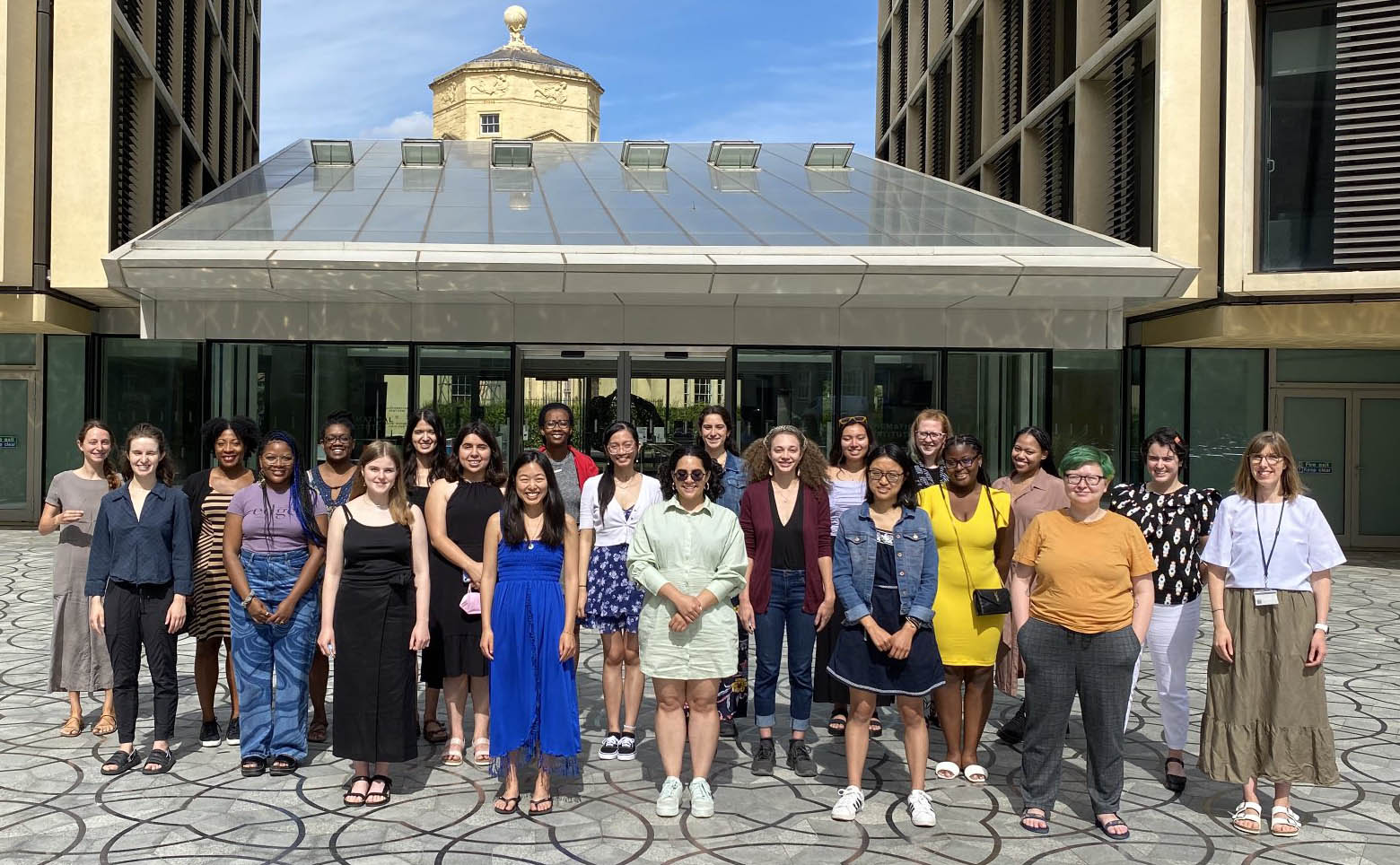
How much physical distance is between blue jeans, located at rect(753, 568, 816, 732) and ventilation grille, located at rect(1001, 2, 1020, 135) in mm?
17491

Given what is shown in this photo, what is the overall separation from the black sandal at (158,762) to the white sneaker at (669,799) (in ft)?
8.77

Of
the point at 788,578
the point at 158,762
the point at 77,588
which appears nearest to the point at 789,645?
the point at 788,578

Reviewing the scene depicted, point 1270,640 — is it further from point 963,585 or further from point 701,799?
point 701,799

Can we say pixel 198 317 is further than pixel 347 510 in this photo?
Yes

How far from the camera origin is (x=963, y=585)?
5496mm

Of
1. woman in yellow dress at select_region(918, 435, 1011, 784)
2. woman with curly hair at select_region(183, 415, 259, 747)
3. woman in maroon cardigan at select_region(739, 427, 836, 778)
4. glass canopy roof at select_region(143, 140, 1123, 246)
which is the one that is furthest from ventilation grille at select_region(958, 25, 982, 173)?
woman with curly hair at select_region(183, 415, 259, 747)

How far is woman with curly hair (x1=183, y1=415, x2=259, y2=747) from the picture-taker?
5996 mm

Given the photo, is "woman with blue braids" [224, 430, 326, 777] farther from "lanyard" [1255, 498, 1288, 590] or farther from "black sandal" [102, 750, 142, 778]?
"lanyard" [1255, 498, 1288, 590]

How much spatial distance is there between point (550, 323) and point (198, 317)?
4.71 metres

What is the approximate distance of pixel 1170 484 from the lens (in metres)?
5.80

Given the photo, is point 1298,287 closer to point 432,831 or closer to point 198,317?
point 432,831

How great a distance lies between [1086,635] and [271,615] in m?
4.09

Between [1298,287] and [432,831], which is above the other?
[1298,287]

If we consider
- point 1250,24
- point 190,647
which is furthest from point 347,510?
point 1250,24
